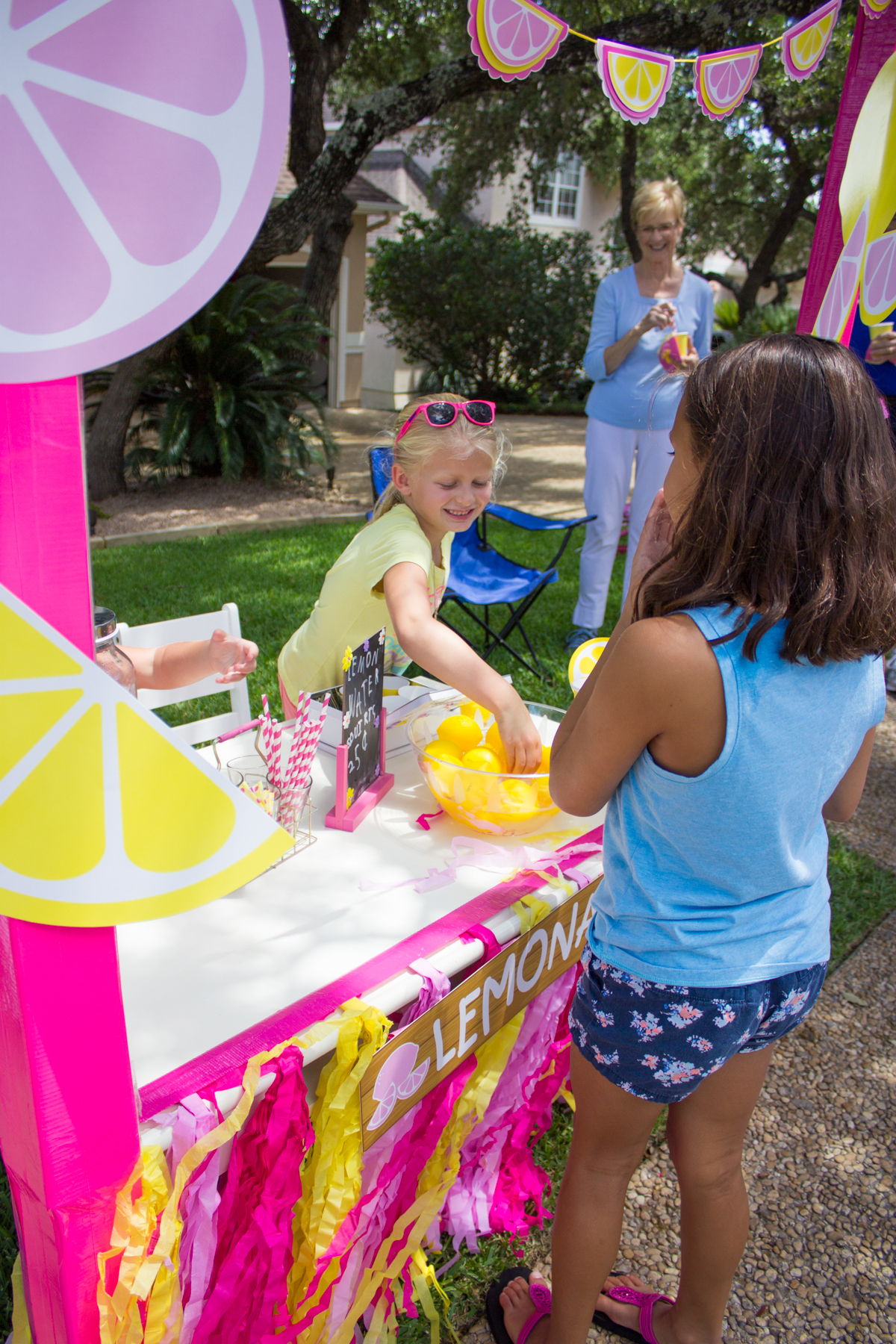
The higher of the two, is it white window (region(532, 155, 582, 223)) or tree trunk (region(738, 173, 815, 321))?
white window (region(532, 155, 582, 223))

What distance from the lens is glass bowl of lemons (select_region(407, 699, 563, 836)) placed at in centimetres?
164

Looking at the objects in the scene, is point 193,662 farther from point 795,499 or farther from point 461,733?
point 795,499

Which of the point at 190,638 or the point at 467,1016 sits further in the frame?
the point at 190,638

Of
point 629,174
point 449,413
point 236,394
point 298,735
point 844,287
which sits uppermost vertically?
point 629,174

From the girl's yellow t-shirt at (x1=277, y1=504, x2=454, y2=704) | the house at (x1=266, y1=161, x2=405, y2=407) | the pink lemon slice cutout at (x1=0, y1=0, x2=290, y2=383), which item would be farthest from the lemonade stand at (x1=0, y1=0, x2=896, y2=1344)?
the house at (x1=266, y1=161, x2=405, y2=407)

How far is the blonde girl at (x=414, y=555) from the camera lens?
1892mm

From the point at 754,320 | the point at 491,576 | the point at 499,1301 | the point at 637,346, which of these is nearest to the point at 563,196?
the point at 754,320

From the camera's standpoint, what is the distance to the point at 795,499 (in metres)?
1.02

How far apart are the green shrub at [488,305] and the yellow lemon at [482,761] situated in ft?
45.3

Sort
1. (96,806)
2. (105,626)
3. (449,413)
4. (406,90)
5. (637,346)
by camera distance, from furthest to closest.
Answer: (406,90)
(637,346)
(449,413)
(105,626)
(96,806)

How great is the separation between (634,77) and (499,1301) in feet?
15.0

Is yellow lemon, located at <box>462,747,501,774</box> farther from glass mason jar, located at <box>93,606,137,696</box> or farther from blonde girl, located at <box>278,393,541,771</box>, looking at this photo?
glass mason jar, located at <box>93,606,137,696</box>

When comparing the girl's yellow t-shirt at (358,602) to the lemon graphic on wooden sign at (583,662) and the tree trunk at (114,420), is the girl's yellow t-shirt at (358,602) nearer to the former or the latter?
the lemon graphic on wooden sign at (583,662)

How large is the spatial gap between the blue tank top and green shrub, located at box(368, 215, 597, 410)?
46.8 feet
